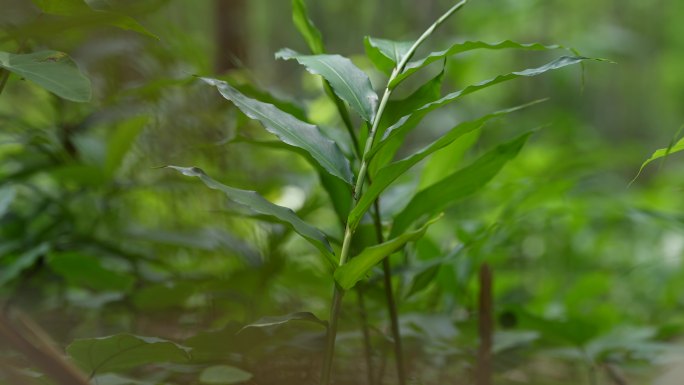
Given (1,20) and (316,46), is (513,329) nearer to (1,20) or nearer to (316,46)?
(316,46)

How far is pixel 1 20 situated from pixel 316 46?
0.42 meters

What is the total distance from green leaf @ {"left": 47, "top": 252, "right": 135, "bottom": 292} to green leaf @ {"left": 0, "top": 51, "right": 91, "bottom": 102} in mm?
449

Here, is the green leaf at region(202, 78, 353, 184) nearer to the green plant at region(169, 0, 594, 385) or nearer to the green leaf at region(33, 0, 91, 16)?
the green plant at region(169, 0, 594, 385)

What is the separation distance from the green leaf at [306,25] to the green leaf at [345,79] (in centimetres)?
8

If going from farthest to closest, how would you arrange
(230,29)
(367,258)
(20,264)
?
(230,29)
(20,264)
(367,258)

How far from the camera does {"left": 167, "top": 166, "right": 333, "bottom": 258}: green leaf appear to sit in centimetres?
51

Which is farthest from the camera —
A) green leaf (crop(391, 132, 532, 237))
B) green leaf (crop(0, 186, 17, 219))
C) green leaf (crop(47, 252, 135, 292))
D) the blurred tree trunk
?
the blurred tree trunk

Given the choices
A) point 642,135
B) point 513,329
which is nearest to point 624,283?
point 513,329

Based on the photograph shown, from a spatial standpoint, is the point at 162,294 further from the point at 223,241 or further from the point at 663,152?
the point at 663,152

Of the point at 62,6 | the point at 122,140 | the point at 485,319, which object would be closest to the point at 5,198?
the point at 122,140

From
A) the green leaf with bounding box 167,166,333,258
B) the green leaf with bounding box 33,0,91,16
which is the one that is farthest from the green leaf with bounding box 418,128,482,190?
the green leaf with bounding box 33,0,91,16

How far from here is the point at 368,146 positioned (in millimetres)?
586

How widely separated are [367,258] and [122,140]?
0.62 m

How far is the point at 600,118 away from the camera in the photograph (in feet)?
31.0
